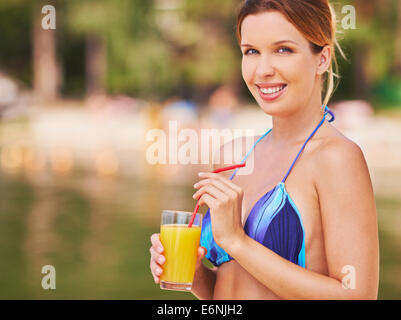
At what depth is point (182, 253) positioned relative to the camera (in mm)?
2170

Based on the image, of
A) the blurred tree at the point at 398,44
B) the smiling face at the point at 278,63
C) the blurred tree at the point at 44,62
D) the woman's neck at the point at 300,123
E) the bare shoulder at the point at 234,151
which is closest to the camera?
the smiling face at the point at 278,63

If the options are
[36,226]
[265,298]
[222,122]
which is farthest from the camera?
[222,122]

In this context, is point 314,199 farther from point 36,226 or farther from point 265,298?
point 36,226

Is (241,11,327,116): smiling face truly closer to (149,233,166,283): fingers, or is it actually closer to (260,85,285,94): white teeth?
(260,85,285,94): white teeth

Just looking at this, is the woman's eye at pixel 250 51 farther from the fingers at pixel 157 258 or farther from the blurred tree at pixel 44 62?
the blurred tree at pixel 44 62

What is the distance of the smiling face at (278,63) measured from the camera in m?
1.87

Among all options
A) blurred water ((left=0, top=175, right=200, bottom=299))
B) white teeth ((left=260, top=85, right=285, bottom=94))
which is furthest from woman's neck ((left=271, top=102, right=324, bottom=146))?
blurred water ((left=0, top=175, right=200, bottom=299))

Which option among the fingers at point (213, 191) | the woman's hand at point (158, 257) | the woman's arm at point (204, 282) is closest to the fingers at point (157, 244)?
the woman's hand at point (158, 257)

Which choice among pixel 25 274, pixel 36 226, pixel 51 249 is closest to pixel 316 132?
pixel 25 274

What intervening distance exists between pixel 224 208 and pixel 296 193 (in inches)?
9.1

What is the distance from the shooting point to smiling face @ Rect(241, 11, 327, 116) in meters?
1.87

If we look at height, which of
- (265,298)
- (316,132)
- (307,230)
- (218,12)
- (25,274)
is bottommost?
(25,274)

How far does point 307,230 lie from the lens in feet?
6.08

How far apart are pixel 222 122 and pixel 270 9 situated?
781 inches
